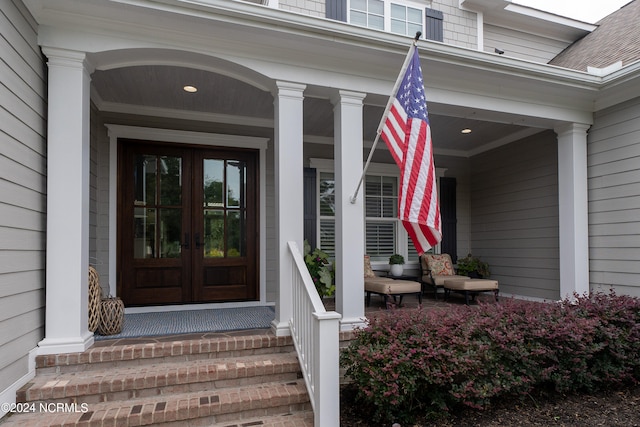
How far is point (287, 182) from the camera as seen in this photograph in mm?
3549

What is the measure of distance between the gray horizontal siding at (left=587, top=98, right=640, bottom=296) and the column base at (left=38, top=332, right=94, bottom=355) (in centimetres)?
554

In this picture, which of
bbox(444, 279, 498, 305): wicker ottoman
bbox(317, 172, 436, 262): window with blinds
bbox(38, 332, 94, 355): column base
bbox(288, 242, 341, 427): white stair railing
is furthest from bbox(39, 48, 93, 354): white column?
bbox(444, 279, 498, 305): wicker ottoman

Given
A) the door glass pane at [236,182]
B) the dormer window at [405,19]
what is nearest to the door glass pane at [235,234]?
the door glass pane at [236,182]

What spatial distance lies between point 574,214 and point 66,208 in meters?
5.41

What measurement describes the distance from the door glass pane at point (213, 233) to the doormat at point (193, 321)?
0.76 m

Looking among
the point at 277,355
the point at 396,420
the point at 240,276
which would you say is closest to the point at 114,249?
the point at 240,276

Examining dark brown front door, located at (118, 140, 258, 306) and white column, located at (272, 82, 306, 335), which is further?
dark brown front door, located at (118, 140, 258, 306)

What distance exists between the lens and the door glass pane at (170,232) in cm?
501

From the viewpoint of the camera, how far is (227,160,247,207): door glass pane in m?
5.32

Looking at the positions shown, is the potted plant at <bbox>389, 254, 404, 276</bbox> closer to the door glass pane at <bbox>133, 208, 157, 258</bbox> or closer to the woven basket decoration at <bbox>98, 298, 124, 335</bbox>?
the door glass pane at <bbox>133, 208, 157, 258</bbox>

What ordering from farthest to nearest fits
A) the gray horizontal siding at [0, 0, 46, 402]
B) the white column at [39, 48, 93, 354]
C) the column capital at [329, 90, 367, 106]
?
1. the column capital at [329, 90, 367, 106]
2. the white column at [39, 48, 93, 354]
3. the gray horizontal siding at [0, 0, 46, 402]

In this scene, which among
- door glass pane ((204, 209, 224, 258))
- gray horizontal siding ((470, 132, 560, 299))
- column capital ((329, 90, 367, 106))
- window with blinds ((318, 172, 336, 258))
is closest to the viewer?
column capital ((329, 90, 367, 106))

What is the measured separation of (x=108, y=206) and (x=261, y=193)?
1.91 metres

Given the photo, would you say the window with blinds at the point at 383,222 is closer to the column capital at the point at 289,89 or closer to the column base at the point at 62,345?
the column capital at the point at 289,89
